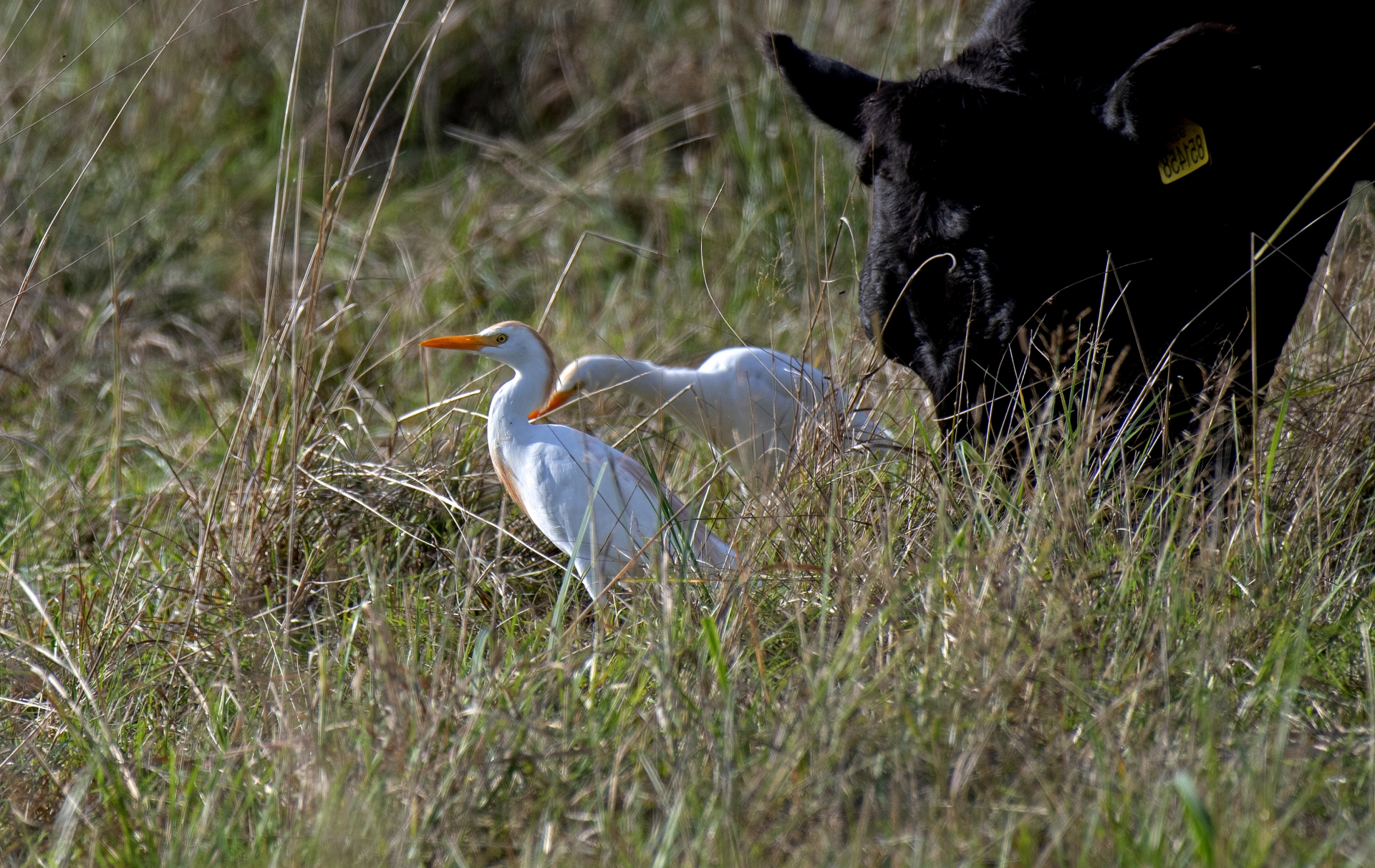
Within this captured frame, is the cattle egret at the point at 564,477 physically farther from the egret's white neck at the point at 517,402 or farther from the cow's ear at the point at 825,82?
the cow's ear at the point at 825,82

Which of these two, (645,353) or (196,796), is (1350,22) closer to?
(645,353)

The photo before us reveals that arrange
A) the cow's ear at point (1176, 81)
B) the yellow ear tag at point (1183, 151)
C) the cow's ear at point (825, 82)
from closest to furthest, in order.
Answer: the cow's ear at point (1176, 81)
the yellow ear tag at point (1183, 151)
the cow's ear at point (825, 82)

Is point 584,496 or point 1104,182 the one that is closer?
point 1104,182

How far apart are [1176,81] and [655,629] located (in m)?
1.61

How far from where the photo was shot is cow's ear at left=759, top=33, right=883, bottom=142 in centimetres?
324

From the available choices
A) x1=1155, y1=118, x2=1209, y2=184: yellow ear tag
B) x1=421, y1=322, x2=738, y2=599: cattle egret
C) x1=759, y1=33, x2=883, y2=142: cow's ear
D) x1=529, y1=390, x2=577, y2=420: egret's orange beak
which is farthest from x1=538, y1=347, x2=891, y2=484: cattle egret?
x1=1155, y1=118, x2=1209, y2=184: yellow ear tag

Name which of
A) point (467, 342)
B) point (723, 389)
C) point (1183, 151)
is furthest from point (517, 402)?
point (1183, 151)

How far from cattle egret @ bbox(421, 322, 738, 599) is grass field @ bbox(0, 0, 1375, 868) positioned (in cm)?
16

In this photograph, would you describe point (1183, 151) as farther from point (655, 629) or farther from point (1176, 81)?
point (655, 629)

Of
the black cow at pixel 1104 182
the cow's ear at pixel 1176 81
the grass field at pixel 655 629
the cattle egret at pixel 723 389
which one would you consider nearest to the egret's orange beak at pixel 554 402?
the cattle egret at pixel 723 389

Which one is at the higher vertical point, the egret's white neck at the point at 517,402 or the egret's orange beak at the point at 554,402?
the egret's white neck at the point at 517,402

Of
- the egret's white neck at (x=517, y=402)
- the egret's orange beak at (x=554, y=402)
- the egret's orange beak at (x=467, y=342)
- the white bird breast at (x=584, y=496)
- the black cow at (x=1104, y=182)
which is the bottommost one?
the white bird breast at (x=584, y=496)

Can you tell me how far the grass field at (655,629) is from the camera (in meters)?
1.93

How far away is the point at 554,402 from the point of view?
3.62 meters
